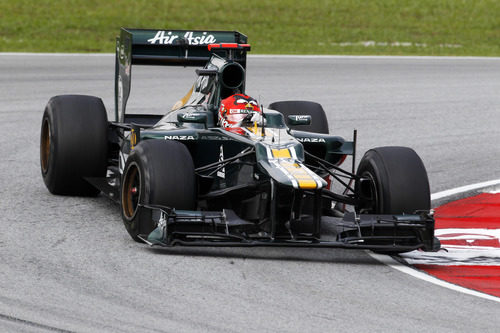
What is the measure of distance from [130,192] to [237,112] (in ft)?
4.07

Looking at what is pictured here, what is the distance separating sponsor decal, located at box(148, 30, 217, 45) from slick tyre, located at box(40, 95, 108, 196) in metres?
1.46

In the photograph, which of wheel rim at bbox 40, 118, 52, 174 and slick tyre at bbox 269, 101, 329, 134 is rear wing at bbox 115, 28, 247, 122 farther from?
slick tyre at bbox 269, 101, 329, 134

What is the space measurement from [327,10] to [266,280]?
24880 millimetres

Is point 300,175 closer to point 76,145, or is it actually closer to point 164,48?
point 76,145

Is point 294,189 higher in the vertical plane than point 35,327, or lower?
higher

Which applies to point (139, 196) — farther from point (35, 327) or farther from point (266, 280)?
point (35, 327)

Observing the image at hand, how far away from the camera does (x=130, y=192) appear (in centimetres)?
868

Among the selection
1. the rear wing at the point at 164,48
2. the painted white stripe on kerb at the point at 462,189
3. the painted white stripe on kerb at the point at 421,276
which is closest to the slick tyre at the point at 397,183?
the painted white stripe on kerb at the point at 421,276

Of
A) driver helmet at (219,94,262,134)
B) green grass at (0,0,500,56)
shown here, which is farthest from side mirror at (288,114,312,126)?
green grass at (0,0,500,56)

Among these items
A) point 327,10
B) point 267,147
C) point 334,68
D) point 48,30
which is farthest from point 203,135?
point 327,10

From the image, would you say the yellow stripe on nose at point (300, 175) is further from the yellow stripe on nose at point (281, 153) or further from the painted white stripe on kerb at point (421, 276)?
the painted white stripe on kerb at point (421, 276)

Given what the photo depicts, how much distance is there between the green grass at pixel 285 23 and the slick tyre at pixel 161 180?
1512 cm

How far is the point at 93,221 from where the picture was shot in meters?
9.21

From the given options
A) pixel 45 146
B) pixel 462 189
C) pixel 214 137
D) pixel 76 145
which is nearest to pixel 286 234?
pixel 214 137
